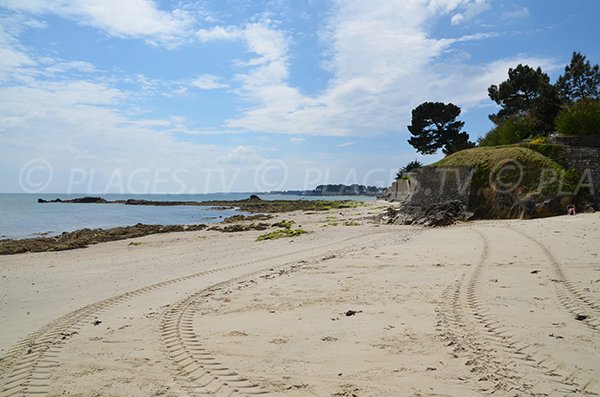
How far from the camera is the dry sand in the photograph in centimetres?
347

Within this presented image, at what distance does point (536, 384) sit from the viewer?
3.20m

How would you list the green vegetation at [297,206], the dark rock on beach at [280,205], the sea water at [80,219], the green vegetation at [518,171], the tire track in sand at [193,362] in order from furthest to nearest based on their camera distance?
the dark rock on beach at [280,205], the green vegetation at [297,206], the sea water at [80,219], the green vegetation at [518,171], the tire track in sand at [193,362]

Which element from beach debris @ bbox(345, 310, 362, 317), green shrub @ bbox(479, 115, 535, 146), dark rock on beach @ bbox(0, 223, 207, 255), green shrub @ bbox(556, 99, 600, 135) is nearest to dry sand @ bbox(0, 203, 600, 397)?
beach debris @ bbox(345, 310, 362, 317)

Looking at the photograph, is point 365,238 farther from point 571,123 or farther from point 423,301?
point 571,123

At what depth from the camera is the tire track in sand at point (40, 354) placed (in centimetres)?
369

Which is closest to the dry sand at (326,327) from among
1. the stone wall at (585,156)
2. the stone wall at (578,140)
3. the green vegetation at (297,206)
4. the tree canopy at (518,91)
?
the stone wall at (585,156)

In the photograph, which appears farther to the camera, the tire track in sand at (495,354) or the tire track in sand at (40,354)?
the tire track in sand at (40,354)

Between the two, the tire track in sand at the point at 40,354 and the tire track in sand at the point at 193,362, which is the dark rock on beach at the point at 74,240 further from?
the tire track in sand at the point at 193,362

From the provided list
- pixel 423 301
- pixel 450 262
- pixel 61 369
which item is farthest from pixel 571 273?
pixel 61 369

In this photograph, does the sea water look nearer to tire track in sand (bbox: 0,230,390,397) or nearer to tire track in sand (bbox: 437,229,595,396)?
tire track in sand (bbox: 0,230,390,397)

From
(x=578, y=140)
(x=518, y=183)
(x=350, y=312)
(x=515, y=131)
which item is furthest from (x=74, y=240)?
(x=515, y=131)

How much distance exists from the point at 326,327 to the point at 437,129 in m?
44.9

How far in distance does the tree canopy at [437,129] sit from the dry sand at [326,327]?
37.9 meters

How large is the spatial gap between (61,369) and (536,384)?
4.29m
